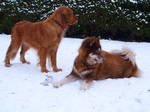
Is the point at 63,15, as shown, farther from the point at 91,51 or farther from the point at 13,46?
the point at 13,46

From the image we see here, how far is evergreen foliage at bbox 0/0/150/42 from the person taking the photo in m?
7.93

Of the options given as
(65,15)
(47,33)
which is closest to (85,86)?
(47,33)

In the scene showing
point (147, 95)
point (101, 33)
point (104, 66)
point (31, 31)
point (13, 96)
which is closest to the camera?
point (13, 96)

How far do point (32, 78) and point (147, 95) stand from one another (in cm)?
245

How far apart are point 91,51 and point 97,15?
5542 mm

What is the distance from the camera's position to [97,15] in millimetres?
8203

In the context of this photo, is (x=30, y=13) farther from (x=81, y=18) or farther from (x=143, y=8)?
(x=143, y=8)

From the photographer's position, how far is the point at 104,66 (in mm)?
3605

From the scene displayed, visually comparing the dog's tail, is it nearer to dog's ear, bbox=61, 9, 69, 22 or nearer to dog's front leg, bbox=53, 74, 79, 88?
dog's front leg, bbox=53, 74, 79, 88

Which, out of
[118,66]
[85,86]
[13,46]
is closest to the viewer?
[85,86]

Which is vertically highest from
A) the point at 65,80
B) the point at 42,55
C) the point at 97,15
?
the point at 97,15

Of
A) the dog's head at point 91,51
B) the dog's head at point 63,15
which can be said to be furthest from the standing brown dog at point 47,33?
the dog's head at point 91,51

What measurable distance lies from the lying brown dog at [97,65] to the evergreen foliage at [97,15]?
4.36 m

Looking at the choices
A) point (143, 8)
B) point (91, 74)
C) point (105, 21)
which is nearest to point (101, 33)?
point (105, 21)
